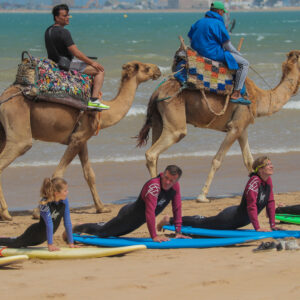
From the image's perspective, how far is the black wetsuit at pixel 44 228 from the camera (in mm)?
7465

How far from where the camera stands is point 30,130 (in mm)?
9953

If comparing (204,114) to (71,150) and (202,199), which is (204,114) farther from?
(71,150)

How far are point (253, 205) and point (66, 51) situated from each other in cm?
353

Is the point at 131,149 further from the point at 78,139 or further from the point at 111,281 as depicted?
the point at 111,281

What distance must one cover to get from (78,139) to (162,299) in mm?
4712

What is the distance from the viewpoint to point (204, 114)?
1126 centimetres

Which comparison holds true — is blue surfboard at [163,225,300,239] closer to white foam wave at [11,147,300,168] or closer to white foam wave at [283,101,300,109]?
white foam wave at [11,147,300,168]

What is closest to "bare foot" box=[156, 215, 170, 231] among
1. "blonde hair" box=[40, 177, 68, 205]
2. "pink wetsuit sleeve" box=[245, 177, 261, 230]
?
"pink wetsuit sleeve" box=[245, 177, 261, 230]

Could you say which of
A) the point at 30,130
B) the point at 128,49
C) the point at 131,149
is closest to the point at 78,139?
the point at 30,130

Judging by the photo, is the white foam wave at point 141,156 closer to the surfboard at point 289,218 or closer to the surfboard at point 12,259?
the surfboard at point 289,218

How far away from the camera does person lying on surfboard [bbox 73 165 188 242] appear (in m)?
7.58

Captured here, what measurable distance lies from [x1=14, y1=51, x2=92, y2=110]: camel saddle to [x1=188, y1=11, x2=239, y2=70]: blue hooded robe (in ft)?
6.16

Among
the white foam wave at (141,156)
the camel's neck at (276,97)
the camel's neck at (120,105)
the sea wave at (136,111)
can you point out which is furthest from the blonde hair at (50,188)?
the sea wave at (136,111)

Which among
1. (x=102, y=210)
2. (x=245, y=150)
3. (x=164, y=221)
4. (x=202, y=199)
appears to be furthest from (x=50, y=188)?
(x=245, y=150)
